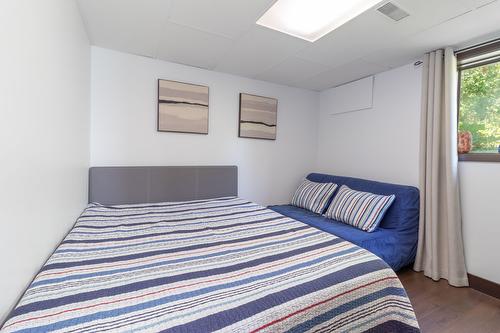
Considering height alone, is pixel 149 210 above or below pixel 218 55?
below

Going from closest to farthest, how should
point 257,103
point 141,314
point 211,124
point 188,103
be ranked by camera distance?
point 141,314
point 188,103
point 211,124
point 257,103

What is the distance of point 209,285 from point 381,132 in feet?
8.81

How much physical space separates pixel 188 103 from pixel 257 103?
942 millimetres

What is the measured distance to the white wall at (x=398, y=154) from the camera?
1.96 metres

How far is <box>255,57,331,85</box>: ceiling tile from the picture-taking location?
2.58 metres

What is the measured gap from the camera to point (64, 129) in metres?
1.45

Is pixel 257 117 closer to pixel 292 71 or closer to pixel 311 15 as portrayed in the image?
pixel 292 71

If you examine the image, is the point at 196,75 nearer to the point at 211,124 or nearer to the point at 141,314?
the point at 211,124

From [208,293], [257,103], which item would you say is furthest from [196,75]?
[208,293]

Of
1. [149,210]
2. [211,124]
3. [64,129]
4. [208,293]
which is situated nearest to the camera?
[208,293]

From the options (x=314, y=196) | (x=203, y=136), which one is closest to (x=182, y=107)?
(x=203, y=136)

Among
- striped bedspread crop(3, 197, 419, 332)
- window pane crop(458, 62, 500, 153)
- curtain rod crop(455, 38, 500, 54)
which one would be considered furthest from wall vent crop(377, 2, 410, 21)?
striped bedspread crop(3, 197, 419, 332)

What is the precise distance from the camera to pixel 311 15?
1885 mm

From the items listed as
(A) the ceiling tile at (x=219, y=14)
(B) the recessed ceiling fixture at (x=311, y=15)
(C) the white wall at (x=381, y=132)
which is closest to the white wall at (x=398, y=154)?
(C) the white wall at (x=381, y=132)
